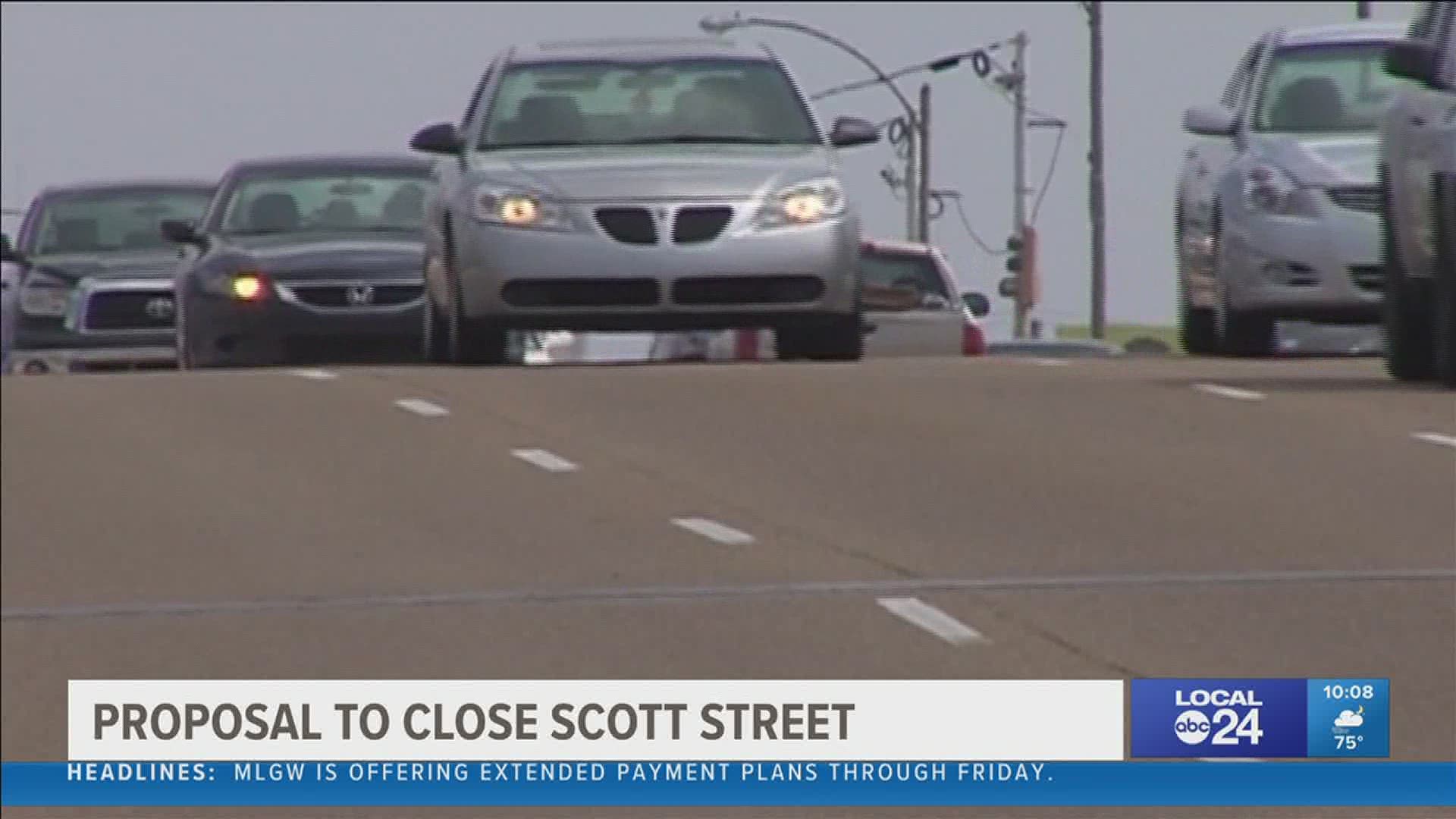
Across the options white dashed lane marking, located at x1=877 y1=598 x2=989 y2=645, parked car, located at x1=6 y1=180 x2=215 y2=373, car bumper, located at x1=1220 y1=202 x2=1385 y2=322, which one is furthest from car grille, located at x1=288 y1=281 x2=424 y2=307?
white dashed lane marking, located at x1=877 y1=598 x2=989 y2=645

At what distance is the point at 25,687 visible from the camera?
460 inches

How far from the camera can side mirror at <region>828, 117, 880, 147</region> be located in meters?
20.6

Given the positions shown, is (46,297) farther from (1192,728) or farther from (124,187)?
(1192,728)

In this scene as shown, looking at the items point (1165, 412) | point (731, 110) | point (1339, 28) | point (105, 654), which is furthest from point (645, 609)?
point (1339, 28)

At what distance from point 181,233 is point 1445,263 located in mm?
8646

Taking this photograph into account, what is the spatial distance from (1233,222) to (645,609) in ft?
31.2

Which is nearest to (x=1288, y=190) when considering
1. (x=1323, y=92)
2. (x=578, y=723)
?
(x=1323, y=92)

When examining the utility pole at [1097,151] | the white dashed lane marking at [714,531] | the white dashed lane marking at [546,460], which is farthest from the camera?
the utility pole at [1097,151]

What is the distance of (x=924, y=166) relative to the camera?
69.9 m

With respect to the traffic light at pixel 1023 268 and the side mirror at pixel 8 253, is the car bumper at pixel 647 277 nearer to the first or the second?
the side mirror at pixel 8 253

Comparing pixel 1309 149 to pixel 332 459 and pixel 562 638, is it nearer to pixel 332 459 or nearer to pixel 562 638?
pixel 332 459

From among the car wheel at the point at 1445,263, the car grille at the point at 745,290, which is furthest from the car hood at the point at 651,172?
the car wheel at the point at 1445,263

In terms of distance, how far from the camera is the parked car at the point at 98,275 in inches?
1033

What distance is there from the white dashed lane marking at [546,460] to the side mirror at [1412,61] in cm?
336
